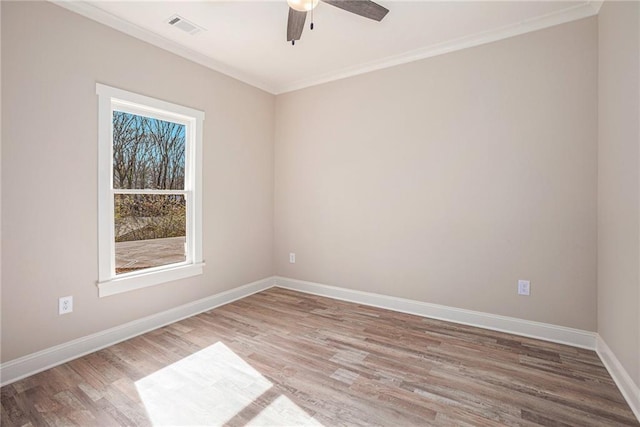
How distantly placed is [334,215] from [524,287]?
205 centimetres

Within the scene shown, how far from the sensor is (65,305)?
243 centimetres

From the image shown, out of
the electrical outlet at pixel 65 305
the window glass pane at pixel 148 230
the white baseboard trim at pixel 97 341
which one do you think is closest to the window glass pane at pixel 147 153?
the window glass pane at pixel 148 230

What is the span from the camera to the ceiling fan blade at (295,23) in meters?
2.16

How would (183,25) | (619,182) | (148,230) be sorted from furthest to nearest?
(148,230), (183,25), (619,182)

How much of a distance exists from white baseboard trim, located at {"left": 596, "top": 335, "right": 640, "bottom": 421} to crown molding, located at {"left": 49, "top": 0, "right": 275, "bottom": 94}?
13.9 feet

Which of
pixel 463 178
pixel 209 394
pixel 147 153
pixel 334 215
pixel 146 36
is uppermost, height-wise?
pixel 146 36

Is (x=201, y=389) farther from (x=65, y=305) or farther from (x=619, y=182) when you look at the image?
(x=619, y=182)

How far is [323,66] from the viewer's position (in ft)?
11.9

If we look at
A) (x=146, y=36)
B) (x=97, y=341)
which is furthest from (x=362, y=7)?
(x=97, y=341)

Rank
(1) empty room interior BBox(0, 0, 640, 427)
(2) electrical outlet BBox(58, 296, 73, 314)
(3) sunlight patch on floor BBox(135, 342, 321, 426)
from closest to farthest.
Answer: (3) sunlight patch on floor BBox(135, 342, 321, 426), (1) empty room interior BBox(0, 0, 640, 427), (2) electrical outlet BBox(58, 296, 73, 314)

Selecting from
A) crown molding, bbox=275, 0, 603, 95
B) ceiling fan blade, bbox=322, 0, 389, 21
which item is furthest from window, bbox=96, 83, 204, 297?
ceiling fan blade, bbox=322, 0, 389, 21

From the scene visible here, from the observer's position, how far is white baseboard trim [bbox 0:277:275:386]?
2.16 meters

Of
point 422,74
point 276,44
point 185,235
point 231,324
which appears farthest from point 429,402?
point 276,44

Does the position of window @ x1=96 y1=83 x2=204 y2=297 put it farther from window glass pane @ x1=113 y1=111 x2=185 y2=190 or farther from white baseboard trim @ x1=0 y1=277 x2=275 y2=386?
white baseboard trim @ x1=0 y1=277 x2=275 y2=386
